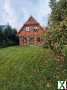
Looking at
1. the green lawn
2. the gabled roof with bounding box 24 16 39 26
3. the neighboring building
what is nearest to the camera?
the green lawn

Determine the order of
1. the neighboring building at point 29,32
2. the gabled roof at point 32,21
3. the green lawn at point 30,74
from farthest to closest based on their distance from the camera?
the gabled roof at point 32,21, the neighboring building at point 29,32, the green lawn at point 30,74

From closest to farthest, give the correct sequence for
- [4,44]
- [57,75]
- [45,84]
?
[45,84]
[57,75]
[4,44]

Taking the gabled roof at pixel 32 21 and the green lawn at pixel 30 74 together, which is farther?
the gabled roof at pixel 32 21

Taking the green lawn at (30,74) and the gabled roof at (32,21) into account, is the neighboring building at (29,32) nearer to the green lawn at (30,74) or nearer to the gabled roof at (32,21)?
the gabled roof at (32,21)

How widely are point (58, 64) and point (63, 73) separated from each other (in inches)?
104

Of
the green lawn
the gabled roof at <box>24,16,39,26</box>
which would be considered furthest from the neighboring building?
the green lawn

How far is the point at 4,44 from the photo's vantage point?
4828cm

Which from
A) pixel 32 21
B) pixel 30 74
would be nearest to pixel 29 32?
pixel 32 21

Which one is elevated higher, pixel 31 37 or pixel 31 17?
pixel 31 17

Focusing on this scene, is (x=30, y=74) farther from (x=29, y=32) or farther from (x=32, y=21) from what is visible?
(x=29, y=32)

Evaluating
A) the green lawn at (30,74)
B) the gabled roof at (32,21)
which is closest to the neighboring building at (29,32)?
the gabled roof at (32,21)

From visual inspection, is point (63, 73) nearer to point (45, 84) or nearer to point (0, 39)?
point (45, 84)

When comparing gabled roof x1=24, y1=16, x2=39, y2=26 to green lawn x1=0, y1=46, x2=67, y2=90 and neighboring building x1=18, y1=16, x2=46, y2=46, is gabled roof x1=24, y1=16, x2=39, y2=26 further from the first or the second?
green lawn x1=0, y1=46, x2=67, y2=90

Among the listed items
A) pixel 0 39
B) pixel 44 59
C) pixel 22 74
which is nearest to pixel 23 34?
pixel 0 39
